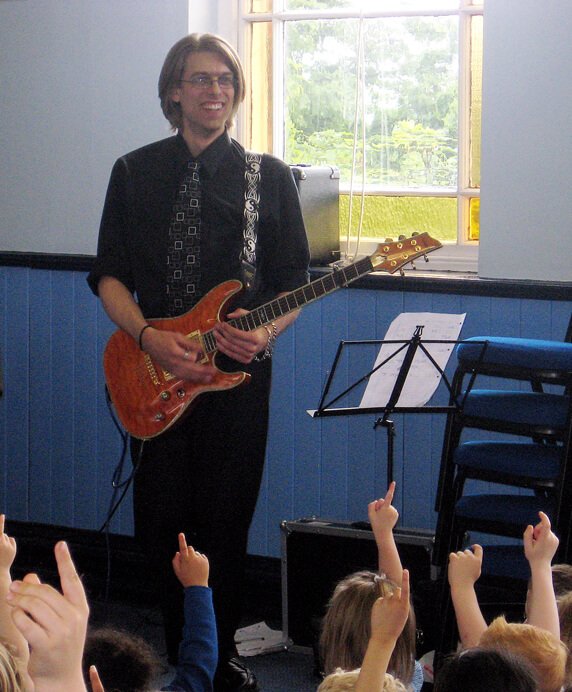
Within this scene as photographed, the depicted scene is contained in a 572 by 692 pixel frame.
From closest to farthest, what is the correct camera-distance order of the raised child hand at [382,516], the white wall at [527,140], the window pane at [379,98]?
the raised child hand at [382,516], the white wall at [527,140], the window pane at [379,98]

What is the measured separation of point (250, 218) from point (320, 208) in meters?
0.93

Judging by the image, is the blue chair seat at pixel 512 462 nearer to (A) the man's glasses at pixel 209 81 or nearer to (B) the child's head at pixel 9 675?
(A) the man's glasses at pixel 209 81

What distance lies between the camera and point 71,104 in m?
4.54

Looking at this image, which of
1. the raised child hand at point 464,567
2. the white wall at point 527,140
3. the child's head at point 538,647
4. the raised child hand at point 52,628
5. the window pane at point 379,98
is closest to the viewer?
the raised child hand at point 52,628

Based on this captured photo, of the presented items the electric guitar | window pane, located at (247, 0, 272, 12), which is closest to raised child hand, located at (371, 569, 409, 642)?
the electric guitar

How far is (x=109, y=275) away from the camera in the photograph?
339cm

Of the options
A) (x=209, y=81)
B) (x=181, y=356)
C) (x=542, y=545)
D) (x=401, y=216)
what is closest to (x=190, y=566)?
(x=542, y=545)

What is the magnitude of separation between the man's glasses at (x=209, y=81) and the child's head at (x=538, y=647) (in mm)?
1818

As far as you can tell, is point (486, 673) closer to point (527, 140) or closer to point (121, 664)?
point (121, 664)

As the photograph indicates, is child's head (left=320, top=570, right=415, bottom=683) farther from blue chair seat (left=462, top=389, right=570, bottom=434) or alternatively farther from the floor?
the floor

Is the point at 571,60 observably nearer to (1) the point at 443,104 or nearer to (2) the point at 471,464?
(1) the point at 443,104

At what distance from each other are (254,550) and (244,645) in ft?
1.78

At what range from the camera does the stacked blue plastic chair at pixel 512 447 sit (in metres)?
3.31

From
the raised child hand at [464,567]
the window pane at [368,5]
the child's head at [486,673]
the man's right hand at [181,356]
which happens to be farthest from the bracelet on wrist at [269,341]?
the child's head at [486,673]
